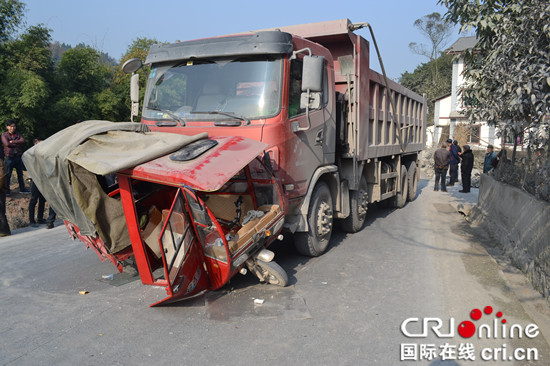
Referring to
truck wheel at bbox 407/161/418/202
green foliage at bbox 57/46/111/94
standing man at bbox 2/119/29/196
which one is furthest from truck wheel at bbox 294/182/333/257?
green foliage at bbox 57/46/111/94

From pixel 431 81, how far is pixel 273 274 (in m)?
49.5

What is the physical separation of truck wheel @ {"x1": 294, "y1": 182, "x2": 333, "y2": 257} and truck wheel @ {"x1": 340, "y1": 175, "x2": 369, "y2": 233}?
4.17 feet

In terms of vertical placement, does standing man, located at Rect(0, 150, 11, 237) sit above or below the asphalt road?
above

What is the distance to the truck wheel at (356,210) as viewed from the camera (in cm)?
739

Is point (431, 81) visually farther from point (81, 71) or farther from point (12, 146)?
point (12, 146)

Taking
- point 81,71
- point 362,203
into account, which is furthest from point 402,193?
point 81,71

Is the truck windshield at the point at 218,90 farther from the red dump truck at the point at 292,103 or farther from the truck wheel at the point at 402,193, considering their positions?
the truck wheel at the point at 402,193

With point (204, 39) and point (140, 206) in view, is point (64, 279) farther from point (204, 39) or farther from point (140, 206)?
point (204, 39)

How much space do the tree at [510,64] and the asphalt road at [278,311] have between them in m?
2.00

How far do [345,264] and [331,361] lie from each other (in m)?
2.55

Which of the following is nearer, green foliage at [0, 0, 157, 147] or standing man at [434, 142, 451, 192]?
green foliage at [0, 0, 157, 147]

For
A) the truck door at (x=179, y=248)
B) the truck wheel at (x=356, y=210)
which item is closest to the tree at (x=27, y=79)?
the truck wheel at (x=356, y=210)

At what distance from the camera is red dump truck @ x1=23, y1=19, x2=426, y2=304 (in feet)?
13.1

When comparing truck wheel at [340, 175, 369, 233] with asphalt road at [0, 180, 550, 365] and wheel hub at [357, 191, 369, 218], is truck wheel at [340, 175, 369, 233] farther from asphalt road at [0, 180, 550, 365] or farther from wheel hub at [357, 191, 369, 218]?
asphalt road at [0, 180, 550, 365]
